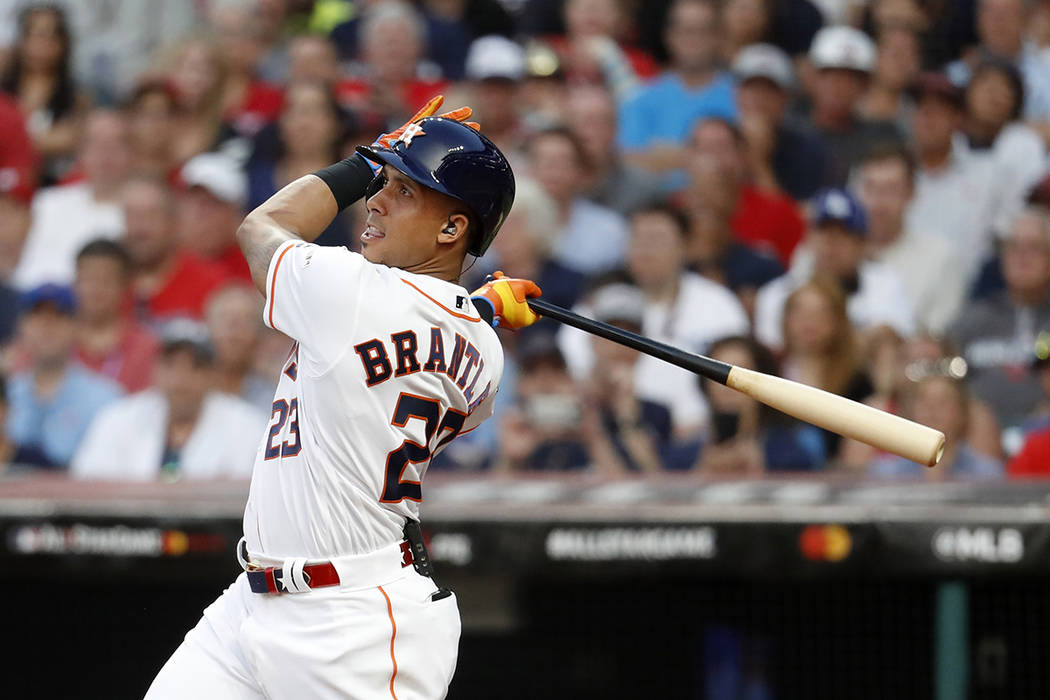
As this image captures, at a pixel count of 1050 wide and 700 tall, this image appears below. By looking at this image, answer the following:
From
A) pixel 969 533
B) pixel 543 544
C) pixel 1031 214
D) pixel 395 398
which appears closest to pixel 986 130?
pixel 1031 214

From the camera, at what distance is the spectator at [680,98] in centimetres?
617

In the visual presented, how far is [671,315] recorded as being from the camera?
216 inches

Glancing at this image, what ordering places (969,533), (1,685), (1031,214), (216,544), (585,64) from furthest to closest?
(585,64)
(1031,214)
(1,685)
(216,544)
(969,533)

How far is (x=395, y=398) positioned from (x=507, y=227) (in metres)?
3.25

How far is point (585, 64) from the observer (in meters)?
6.46

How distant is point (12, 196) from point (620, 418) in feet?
10.2

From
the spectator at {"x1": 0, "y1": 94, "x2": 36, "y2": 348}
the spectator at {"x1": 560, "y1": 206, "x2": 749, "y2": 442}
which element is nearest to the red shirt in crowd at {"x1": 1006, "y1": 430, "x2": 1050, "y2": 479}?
the spectator at {"x1": 560, "y1": 206, "x2": 749, "y2": 442}

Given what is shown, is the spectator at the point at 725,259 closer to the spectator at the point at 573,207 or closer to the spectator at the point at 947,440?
the spectator at the point at 573,207

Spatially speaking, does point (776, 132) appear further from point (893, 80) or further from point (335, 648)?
point (335, 648)

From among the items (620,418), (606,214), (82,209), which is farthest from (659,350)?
(82,209)

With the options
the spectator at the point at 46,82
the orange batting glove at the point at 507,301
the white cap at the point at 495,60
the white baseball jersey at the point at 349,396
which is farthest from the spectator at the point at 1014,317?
the spectator at the point at 46,82

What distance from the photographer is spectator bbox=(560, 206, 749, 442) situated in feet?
17.2

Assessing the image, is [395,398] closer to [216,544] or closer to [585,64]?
[216,544]

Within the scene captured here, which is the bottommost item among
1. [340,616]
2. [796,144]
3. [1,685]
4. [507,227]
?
[1,685]
